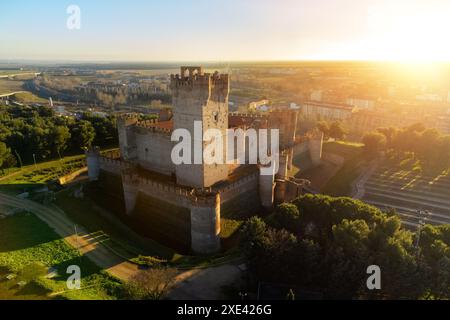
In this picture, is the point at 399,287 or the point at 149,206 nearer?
the point at 399,287

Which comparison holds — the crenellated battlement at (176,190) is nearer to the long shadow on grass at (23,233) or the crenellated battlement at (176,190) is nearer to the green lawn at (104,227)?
the green lawn at (104,227)

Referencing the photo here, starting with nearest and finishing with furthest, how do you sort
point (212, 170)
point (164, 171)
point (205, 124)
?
point (205, 124), point (212, 170), point (164, 171)

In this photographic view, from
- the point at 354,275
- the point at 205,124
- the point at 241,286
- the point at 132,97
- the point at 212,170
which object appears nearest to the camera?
the point at 354,275

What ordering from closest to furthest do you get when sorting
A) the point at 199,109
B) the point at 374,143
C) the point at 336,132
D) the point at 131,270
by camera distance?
the point at 131,270 < the point at 199,109 < the point at 374,143 < the point at 336,132

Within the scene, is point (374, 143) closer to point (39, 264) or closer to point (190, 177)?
point (190, 177)

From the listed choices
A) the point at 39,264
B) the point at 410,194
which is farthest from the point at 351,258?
the point at 410,194

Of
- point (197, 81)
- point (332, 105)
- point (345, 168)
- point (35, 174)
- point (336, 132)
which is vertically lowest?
point (345, 168)

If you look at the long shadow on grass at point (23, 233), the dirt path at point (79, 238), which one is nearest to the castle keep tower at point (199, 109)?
the dirt path at point (79, 238)
